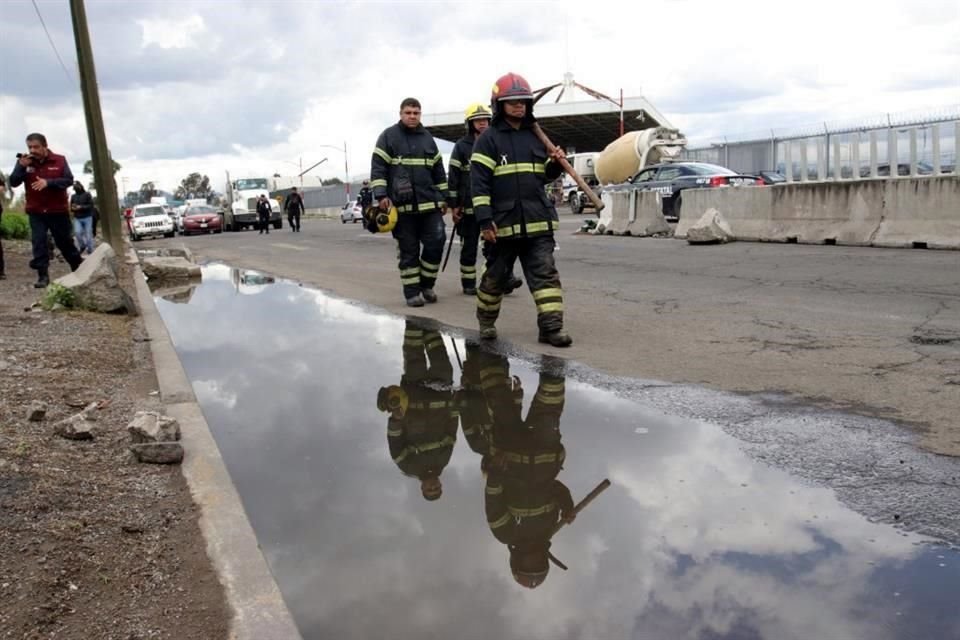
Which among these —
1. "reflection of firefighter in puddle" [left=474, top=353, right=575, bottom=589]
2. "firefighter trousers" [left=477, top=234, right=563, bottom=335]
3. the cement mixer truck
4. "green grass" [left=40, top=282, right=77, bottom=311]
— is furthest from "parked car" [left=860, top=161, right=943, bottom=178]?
the cement mixer truck

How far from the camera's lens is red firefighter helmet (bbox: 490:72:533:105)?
650 centimetres

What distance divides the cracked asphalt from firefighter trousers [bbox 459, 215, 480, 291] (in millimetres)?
415

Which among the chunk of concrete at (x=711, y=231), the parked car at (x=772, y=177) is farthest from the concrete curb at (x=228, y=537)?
the parked car at (x=772, y=177)

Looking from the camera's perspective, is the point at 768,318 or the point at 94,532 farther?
the point at 768,318

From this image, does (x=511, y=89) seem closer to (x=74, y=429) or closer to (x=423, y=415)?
(x=423, y=415)

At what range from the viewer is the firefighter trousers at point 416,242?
9000mm

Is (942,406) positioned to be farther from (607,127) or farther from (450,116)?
(607,127)

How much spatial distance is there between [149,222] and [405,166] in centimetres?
2940

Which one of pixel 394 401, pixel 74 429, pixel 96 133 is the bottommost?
pixel 394 401

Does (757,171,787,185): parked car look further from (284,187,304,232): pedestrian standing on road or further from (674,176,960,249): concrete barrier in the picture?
(284,187,304,232): pedestrian standing on road

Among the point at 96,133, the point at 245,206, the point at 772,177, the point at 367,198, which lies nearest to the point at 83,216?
the point at 96,133

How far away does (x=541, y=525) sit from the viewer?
134 inches

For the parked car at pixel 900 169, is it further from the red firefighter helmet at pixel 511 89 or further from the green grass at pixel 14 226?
the green grass at pixel 14 226

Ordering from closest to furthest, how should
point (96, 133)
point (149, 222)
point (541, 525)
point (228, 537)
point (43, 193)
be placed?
point (228, 537) → point (541, 525) → point (43, 193) → point (96, 133) → point (149, 222)
